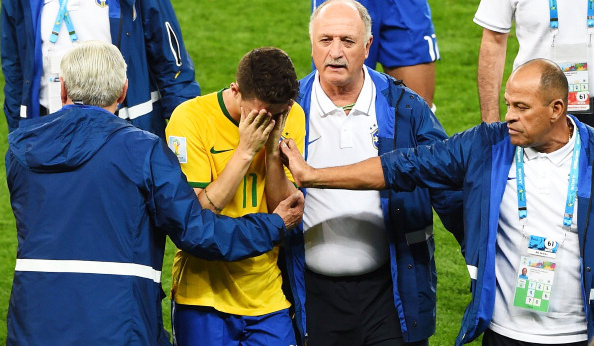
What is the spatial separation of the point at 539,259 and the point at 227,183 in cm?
113

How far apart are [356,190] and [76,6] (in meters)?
1.80

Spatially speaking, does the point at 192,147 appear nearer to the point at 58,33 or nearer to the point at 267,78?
the point at 267,78

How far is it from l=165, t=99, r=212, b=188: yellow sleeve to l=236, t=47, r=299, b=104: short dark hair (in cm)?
25

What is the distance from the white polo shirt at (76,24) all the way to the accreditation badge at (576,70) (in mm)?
2137

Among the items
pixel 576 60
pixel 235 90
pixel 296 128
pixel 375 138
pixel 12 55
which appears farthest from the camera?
pixel 12 55

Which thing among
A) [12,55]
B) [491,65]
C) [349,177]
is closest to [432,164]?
[349,177]

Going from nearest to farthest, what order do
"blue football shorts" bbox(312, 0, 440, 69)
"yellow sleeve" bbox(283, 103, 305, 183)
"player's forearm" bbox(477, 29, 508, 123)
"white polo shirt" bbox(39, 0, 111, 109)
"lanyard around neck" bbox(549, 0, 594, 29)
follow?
"yellow sleeve" bbox(283, 103, 305, 183) < "lanyard around neck" bbox(549, 0, 594, 29) < "white polo shirt" bbox(39, 0, 111, 109) < "player's forearm" bbox(477, 29, 508, 123) < "blue football shorts" bbox(312, 0, 440, 69)

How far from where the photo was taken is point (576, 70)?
523 centimetres

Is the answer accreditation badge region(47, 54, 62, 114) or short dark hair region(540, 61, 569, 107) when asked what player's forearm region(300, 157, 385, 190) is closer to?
short dark hair region(540, 61, 569, 107)

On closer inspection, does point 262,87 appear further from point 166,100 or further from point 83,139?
point 166,100

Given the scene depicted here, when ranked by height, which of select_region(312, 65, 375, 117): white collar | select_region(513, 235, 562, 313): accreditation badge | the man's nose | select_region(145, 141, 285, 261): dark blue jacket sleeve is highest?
the man's nose

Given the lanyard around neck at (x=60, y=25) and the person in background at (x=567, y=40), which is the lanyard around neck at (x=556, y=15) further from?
the lanyard around neck at (x=60, y=25)

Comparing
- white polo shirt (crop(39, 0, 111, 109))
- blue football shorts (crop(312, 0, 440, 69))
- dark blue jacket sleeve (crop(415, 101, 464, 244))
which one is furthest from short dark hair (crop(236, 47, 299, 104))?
blue football shorts (crop(312, 0, 440, 69))

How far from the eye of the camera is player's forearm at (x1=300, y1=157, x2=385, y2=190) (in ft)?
13.6
